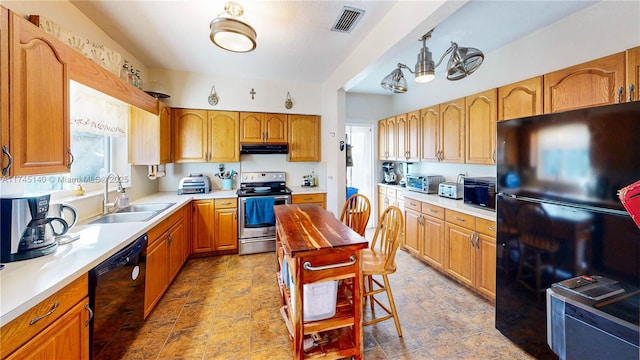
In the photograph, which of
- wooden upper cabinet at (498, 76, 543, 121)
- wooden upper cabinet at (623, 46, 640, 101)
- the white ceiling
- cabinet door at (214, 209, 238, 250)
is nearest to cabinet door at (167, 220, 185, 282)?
cabinet door at (214, 209, 238, 250)

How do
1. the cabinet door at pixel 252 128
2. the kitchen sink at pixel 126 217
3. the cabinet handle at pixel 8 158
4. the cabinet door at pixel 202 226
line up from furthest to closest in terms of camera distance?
the cabinet door at pixel 252 128 → the cabinet door at pixel 202 226 → the kitchen sink at pixel 126 217 → the cabinet handle at pixel 8 158

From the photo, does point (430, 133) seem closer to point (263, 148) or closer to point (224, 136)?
point (263, 148)

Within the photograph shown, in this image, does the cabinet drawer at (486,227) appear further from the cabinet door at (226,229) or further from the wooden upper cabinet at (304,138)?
the cabinet door at (226,229)

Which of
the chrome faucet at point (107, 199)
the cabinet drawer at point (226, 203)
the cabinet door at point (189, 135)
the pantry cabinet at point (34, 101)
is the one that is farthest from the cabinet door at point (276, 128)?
the pantry cabinet at point (34, 101)

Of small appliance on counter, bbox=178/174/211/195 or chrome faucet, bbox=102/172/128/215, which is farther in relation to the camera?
small appliance on counter, bbox=178/174/211/195

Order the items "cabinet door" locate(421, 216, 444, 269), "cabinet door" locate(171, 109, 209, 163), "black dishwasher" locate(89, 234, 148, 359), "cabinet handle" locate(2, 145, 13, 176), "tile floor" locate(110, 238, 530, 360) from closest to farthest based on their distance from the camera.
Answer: "cabinet handle" locate(2, 145, 13, 176) < "black dishwasher" locate(89, 234, 148, 359) < "tile floor" locate(110, 238, 530, 360) < "cabinet door" locate(421, 216, 444, 269) < "cabinet door" locate(171, 109, 209, 163)

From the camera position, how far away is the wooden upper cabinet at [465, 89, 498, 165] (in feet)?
8.29

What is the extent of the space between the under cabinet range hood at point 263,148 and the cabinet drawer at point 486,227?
277 cm

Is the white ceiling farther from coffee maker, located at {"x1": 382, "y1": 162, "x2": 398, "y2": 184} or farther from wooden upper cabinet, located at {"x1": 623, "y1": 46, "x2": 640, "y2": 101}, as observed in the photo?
coffee maker, located at {"x1": 382, "y1": 162, "x2": 398, "y2": 184}

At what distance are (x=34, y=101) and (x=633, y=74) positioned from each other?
3520mm

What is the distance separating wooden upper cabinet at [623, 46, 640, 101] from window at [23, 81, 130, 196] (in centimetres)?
378

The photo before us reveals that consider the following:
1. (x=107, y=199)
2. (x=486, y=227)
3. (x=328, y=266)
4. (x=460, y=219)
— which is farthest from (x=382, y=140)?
(x=107, y=199)

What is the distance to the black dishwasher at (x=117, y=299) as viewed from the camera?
1.40 metres

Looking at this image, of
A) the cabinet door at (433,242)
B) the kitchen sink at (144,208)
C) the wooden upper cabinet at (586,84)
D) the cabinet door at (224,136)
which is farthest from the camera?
the cabinet door at (224,136)
